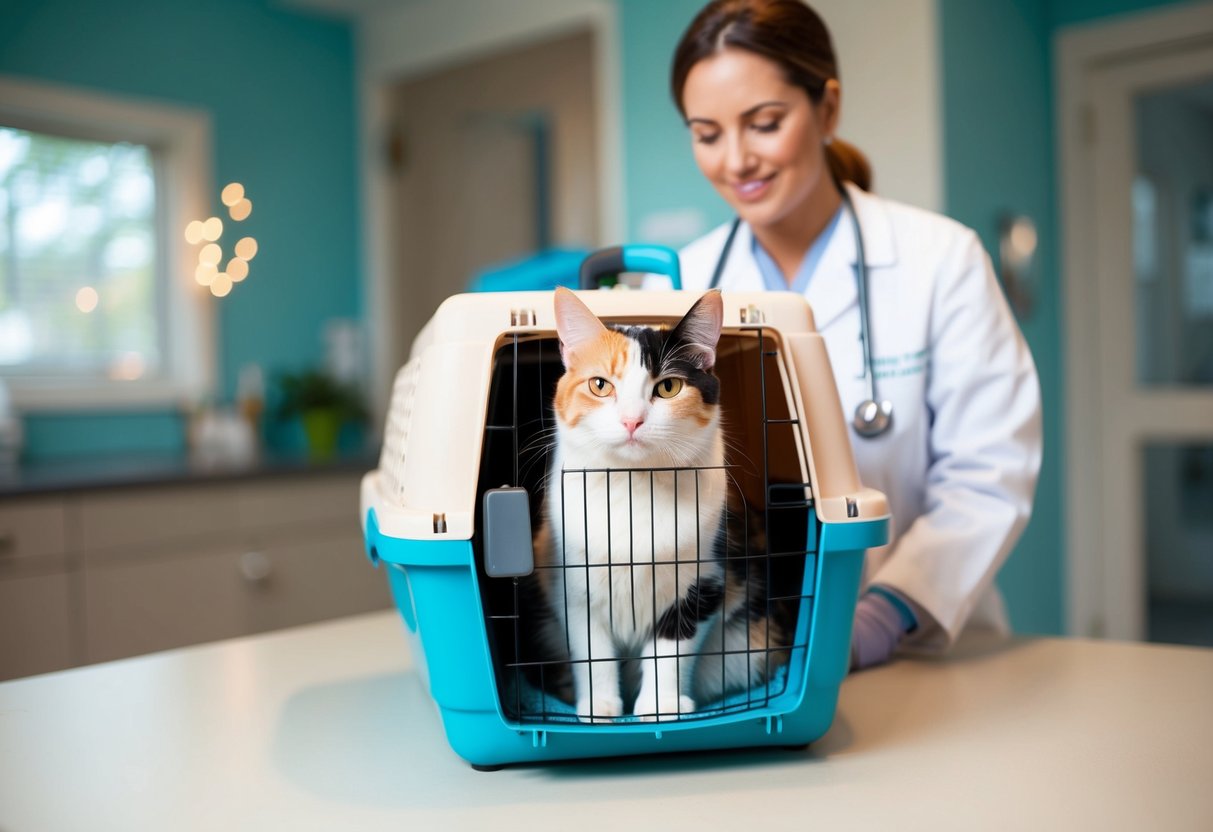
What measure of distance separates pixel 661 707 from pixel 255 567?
2.24 meters

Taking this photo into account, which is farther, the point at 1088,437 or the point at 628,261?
the point at 1088,437

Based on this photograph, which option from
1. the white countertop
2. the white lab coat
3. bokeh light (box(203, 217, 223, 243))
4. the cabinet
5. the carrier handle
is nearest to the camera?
the white countertop

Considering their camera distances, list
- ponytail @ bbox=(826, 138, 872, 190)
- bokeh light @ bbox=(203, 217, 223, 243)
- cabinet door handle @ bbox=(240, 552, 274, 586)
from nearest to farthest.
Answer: ponytail @ bbox=(826, 138, 872, 190) → cabinet door handle @ bbox=(240, 552, 274, 586) → bokeh light @ bbox=(203, 217, 223, 243)

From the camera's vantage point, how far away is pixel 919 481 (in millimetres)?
1130

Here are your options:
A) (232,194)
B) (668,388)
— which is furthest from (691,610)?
(232,194)

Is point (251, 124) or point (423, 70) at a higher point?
point (423, 70)

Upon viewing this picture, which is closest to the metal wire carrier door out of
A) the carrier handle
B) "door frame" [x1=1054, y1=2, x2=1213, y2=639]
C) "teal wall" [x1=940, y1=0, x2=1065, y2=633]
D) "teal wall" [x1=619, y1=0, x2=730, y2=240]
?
the carrier handle

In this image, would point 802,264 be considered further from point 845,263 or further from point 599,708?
point 599,708

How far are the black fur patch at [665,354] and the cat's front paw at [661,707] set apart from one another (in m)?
0.21

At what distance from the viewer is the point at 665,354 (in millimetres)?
640

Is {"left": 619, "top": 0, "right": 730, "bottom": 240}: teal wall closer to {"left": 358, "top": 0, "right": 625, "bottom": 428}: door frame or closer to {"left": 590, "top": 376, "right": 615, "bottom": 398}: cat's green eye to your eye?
{"left": 358, "top": 0, "right": 625, "bottom": 428}: door frame

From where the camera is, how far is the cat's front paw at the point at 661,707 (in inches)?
24.9

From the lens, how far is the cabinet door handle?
103 inches

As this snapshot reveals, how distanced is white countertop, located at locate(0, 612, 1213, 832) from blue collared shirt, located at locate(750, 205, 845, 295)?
464 millimetres
